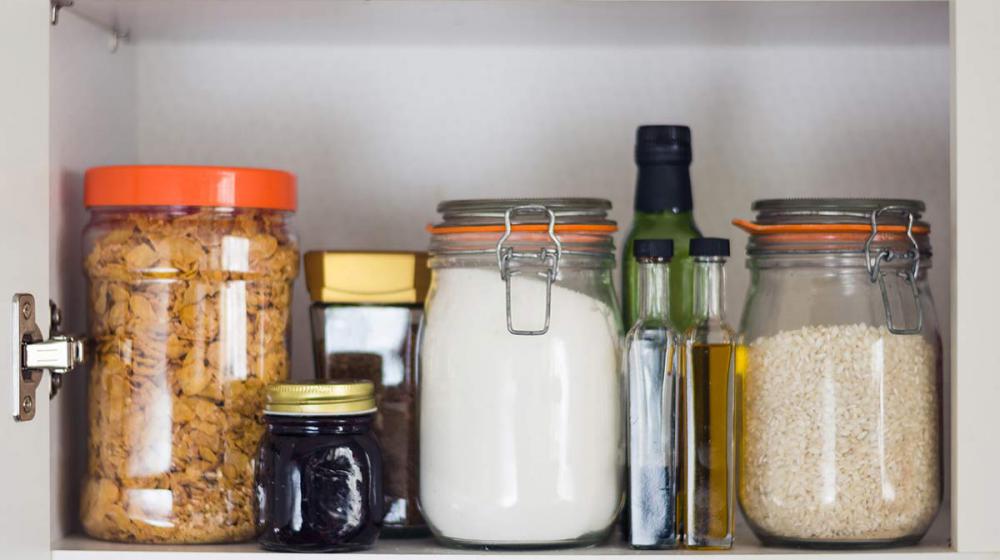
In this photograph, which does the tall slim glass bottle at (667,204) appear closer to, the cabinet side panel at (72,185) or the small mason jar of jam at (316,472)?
the small mason jar of jam at (316,472)

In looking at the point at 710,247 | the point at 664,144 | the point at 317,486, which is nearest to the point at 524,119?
the point at 664,144

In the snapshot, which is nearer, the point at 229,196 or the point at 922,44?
the point at 229,196

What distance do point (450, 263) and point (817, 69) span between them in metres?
0.44

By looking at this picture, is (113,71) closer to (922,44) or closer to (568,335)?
(568,335)

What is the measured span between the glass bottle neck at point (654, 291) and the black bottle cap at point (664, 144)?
10cm

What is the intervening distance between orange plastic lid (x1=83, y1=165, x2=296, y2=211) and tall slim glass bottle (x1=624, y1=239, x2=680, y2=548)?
0.29m

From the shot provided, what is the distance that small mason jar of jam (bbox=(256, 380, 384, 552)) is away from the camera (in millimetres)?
762

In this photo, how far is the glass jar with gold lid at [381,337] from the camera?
85cm
